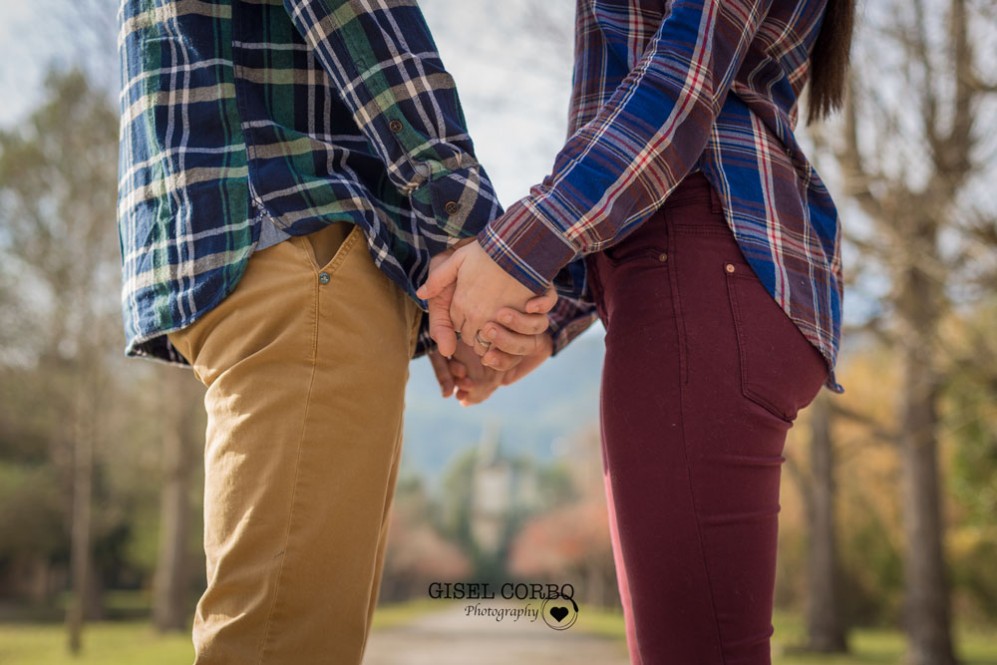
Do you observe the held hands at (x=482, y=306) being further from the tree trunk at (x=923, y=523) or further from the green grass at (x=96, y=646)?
the tree trunk at (x=923, y=523)

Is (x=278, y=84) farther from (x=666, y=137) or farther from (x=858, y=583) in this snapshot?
(x=858, y=583)

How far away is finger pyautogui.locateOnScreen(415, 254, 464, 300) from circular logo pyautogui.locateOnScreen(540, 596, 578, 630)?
98cm

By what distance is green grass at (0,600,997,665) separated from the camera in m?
8.95

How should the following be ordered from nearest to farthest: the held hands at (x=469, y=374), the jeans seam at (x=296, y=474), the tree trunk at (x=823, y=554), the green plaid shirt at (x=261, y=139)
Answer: the jeans seam at (x=296, y=474) < the green plaid shirt at (x=261, y=139) < the held hands at (x=469, y=374) < the tree trunk at (x=823, y=554)

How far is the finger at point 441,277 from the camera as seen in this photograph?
3.78ft

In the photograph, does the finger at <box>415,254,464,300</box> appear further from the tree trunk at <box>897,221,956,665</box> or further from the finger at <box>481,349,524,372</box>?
the tree trunk at <box>897,221,956,665</box>

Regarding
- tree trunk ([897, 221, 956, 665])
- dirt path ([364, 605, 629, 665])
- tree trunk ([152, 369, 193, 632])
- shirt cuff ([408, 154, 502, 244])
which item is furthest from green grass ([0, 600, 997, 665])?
shirt cuff ([408, 154, 502, 244])

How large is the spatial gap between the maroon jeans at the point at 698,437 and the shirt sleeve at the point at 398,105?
282mm

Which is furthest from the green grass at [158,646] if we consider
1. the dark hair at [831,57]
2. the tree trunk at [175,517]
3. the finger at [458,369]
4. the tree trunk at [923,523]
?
the dark hair at [831,57]

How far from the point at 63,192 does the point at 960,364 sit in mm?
11462

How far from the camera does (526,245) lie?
1112 millimetres

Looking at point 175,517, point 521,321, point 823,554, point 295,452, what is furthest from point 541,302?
point 175,517

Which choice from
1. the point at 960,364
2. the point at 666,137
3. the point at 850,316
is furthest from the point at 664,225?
the point at 850,316

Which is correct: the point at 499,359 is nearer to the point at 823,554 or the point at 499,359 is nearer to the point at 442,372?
the point at 442,372
